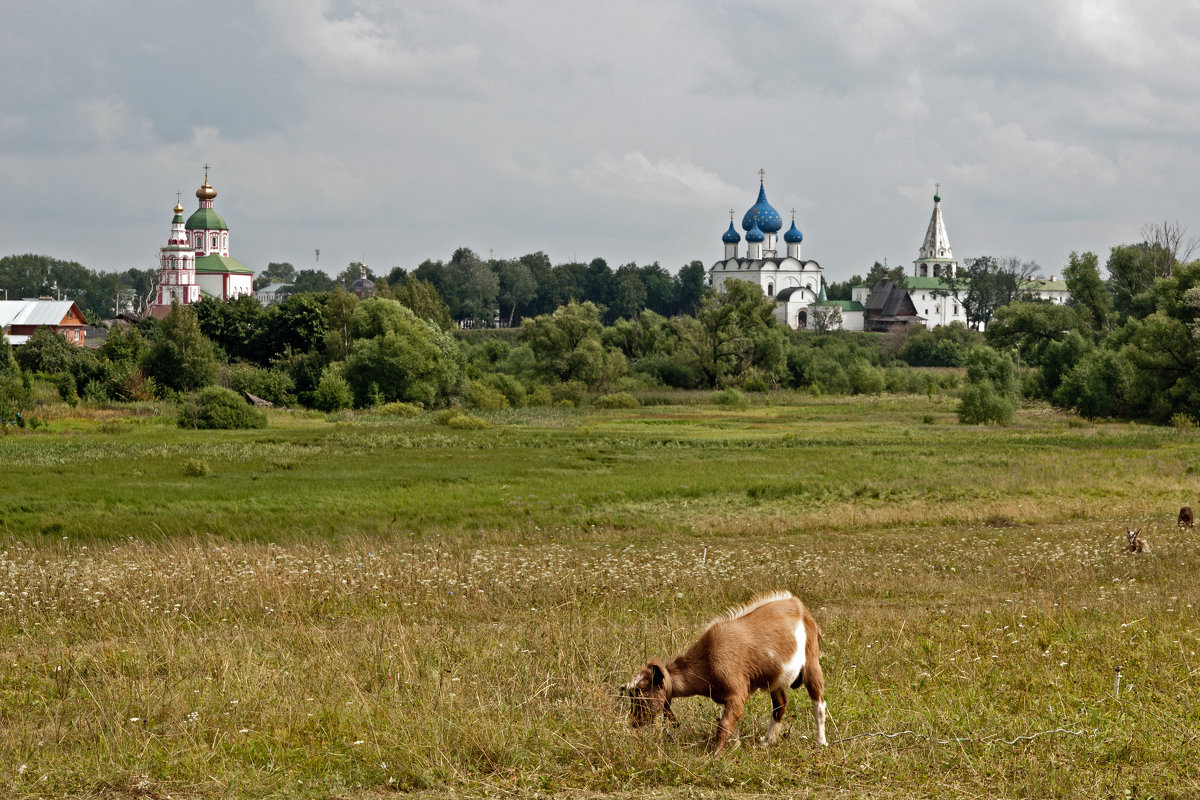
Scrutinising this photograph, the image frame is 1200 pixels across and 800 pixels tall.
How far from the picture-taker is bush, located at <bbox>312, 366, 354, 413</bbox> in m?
67.9

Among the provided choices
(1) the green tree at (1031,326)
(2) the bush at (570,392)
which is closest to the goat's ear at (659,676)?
(2) the bush at (570,392)

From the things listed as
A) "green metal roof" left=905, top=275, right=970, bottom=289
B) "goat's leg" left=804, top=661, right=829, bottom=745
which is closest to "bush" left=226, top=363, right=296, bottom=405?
"goat's leg" left=804, top=661, right=829, bottom=745

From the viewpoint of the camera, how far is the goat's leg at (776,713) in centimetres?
768

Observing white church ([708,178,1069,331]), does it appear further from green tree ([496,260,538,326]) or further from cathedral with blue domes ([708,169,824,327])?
green tree ([496,260,538,326])

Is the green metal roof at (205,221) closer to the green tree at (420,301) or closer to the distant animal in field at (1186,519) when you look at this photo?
the green tree at (420,301)

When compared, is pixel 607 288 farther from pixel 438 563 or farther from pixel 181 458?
pixel 438 563

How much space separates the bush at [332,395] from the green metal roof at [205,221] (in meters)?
67.5

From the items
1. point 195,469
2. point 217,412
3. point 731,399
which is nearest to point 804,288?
point 731,399

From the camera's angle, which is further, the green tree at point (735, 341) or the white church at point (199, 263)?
the white church at point (199, 263)

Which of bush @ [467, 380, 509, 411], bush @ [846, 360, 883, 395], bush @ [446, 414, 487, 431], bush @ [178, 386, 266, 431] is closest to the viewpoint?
bush @ [178, 386, 266, 431]

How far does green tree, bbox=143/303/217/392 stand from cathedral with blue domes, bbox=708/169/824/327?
83589 mm

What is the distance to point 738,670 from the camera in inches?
295

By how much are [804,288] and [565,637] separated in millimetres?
135959

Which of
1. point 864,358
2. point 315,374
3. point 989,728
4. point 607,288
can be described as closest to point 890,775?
point 989,728
